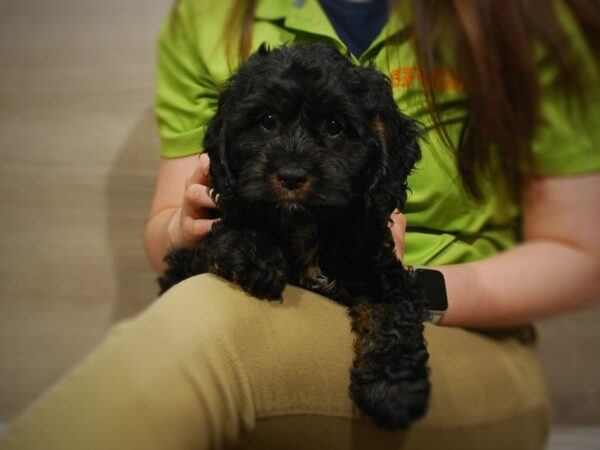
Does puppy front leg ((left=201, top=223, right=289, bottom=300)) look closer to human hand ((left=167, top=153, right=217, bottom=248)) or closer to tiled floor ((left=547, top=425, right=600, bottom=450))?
human hand ((left=167, top=153, right=217, bottom=248))

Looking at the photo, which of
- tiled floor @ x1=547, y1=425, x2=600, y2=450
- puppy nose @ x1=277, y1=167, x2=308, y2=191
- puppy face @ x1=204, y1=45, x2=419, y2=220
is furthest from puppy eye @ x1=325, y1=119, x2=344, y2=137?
tiled floor @ x1=547, y1=425, x2=600, y2=450

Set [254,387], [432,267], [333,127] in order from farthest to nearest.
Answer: [432,267], [333,127], [254,387]

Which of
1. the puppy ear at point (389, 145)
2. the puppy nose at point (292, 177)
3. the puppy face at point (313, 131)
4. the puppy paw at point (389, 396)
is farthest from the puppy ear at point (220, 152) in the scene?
the puppy paw at point (389, 396)

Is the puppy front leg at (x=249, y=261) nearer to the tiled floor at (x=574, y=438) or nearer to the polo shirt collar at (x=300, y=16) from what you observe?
the polo shirt collar at (x=300, y=16)

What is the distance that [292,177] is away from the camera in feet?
2.49

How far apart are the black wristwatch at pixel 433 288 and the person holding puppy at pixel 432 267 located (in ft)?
0.05

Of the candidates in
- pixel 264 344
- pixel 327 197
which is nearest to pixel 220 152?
pixel 327 197

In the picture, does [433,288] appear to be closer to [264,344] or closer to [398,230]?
[398,230]

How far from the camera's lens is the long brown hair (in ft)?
2.44

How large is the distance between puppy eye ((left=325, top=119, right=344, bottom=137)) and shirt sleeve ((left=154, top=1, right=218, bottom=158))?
0.28m

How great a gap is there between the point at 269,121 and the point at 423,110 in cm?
24

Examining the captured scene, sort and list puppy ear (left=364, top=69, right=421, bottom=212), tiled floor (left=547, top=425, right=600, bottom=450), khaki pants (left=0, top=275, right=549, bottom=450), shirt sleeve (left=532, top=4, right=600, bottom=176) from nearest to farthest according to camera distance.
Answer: khaki pants (left=0, top=275, right=549, bottom=450) → shirt sleeve (left=532, top=4, right=600, bottom=176) → puppy ear (left=364, top=69, right=421, bottom=212) → tiled floor (left=547, top=425, right=600, bottom=450)

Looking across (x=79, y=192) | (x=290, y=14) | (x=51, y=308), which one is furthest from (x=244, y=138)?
(x=51, y=308)

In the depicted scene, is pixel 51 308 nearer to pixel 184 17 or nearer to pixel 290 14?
pixel 184 17
